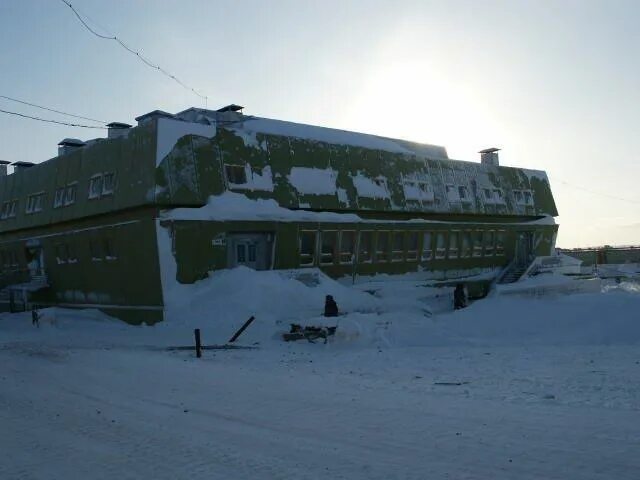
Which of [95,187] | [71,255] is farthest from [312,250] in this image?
[71,255]

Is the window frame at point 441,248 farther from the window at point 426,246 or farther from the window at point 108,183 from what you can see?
the window at point 108,183

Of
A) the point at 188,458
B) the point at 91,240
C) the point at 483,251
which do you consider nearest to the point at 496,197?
the point at 483,251

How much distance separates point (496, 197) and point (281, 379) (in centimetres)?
2947

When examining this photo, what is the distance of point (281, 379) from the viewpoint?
12.5 m

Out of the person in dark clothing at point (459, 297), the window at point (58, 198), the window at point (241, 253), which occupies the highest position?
the window at point (58, 198)

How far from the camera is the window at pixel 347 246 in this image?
30381 millimetres

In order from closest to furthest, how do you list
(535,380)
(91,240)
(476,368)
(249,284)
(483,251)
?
(535,380)
(476,368)
(249,284)
(91,240)
(483,251)

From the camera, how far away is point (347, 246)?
101ft

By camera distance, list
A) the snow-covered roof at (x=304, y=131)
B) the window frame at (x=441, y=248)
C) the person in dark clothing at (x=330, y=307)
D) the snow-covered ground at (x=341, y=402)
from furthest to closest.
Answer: the window frame at (x=441, y=248) < the snow-covered roof at (x=304, y=131) < the person in dark clothing at (x=330, y=307) < the snow-covered ground at (x=341, y=402)

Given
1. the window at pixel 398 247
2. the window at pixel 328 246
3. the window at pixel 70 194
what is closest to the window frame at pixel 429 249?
the window at pixel 398 247

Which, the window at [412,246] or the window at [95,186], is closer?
the window at [95,186]

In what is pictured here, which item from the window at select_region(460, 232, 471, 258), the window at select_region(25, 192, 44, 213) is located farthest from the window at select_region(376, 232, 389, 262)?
the window at select_region(25, 192, 44, 213)

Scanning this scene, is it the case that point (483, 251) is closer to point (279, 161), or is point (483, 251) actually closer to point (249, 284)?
point (279, 161)

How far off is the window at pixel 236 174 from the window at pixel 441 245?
42.4 ft
